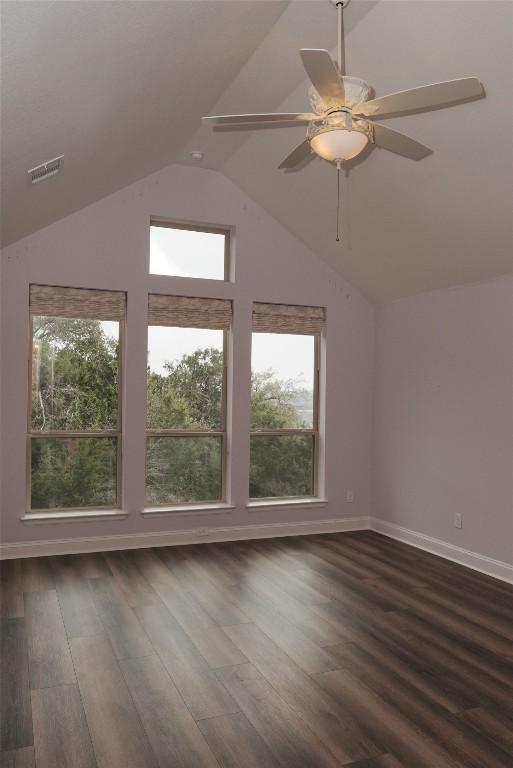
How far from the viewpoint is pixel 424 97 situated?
2430 mm

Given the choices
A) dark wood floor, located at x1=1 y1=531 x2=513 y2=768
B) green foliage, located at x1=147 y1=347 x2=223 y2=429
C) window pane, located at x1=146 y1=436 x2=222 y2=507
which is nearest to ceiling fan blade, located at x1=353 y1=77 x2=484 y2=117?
dark wood floor, located at x1=1 y1=531 x2=513 y2=768

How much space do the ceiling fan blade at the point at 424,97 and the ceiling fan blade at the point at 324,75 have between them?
142mm

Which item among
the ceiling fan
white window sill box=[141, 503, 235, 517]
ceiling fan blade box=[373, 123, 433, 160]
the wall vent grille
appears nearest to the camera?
the ceiling fan

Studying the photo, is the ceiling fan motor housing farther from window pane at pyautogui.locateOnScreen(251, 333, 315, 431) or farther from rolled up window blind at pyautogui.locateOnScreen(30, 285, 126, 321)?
window pane at pyautogui.locateOnScreen(251, 333, 315, 431)

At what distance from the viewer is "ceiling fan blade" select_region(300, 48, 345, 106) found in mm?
2195

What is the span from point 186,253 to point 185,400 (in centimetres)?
142

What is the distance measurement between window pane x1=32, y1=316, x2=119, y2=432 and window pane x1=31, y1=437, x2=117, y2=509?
0.14m

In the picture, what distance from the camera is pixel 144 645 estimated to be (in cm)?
346

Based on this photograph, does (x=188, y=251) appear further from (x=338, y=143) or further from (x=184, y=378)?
(x=338, y=143)

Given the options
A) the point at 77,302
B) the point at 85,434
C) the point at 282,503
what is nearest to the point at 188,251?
the point at 77,302

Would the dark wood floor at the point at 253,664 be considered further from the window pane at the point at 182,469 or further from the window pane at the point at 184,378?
the window pane at the point at 184,378

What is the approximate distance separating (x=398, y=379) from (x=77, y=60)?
446 centimetres

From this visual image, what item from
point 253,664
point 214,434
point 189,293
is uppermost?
point 189,293

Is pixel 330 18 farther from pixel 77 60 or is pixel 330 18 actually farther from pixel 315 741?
pixel 315 741
